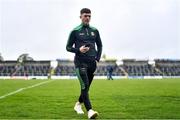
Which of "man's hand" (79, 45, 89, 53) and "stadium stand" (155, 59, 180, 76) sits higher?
"man's hand" (79, 45, 89, 53)

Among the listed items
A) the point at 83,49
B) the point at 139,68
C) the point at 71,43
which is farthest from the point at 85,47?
the point at 139,68

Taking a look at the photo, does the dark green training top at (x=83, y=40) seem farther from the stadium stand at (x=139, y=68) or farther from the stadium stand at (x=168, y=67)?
the stadium stand at (x=168, y=67)

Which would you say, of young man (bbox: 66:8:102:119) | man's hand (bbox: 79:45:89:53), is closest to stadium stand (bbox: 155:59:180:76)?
young man (bbox: 66:8:102:119)

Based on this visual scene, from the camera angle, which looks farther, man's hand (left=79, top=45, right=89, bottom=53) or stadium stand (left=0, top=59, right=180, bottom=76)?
stadium stand (left=0, top=59, right=180, bottom=76)

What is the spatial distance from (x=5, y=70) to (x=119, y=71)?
19.8 meters

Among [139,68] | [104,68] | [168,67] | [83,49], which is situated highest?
[83,49]

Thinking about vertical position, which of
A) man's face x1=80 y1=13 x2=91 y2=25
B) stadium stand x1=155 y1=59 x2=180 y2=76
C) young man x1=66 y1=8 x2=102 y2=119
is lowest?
stadium stand x1=155 y1=59 x2=180 y2=76

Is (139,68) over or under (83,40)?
under

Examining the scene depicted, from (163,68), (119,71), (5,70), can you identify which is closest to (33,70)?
(5,70)

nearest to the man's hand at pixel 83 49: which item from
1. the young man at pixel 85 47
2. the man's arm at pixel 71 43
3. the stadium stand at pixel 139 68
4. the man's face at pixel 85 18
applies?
the young man at pixel 85 47

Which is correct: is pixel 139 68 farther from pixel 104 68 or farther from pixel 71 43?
pixel 71 43

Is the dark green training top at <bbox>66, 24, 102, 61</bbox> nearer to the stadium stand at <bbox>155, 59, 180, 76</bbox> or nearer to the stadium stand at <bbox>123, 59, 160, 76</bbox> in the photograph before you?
the stadium stand at <bbox>123, 59, 160, 76</bbox>

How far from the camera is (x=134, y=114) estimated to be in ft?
32.6

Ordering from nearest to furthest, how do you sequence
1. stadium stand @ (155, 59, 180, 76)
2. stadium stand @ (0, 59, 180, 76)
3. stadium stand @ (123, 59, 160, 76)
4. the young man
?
1. the young man
2. stadium stand @ (0, 59, 180, 76)
3. stadium stand @ (123, 59, 160, 76)
4. stadium stand @ (155, 59, 180, 76)
